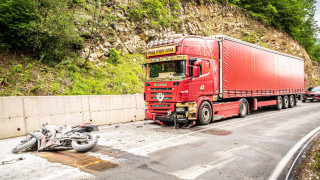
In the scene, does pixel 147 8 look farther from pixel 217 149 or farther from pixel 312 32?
pixel 312 32

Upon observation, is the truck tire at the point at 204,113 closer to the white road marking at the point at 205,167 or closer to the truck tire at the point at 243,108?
the truck tire at the point at 243,108

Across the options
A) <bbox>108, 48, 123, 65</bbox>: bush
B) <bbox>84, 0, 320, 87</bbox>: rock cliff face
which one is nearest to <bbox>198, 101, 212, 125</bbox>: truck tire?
<bbox>108, 48, 123, 65</bbox>: bush

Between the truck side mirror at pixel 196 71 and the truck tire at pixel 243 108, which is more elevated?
the truck side mirror at pixel 196 71

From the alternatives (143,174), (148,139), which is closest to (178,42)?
(148,139)

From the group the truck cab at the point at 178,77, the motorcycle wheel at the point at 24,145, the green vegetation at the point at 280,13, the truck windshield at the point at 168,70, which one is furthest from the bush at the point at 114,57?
the green vegetation at the point at 280,13

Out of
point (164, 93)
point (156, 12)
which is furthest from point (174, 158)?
point (156, 12)

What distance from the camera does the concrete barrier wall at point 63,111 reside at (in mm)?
6922

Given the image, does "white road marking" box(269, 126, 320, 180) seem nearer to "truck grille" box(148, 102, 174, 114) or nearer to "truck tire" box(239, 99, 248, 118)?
"truck grille" box(148, 102, 174, 114)

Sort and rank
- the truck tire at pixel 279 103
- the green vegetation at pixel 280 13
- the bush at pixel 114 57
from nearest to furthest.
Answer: the truck tire at pixel 279 103 < the bush at pixel 114 57 < the green vegetation at pixel 280 13

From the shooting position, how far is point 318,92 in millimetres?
22984

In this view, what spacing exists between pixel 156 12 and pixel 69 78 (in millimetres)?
12455

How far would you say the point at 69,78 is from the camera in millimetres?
12781

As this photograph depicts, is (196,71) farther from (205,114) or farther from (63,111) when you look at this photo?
(63,111)

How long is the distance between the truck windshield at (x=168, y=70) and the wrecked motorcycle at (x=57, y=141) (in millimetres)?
4267
